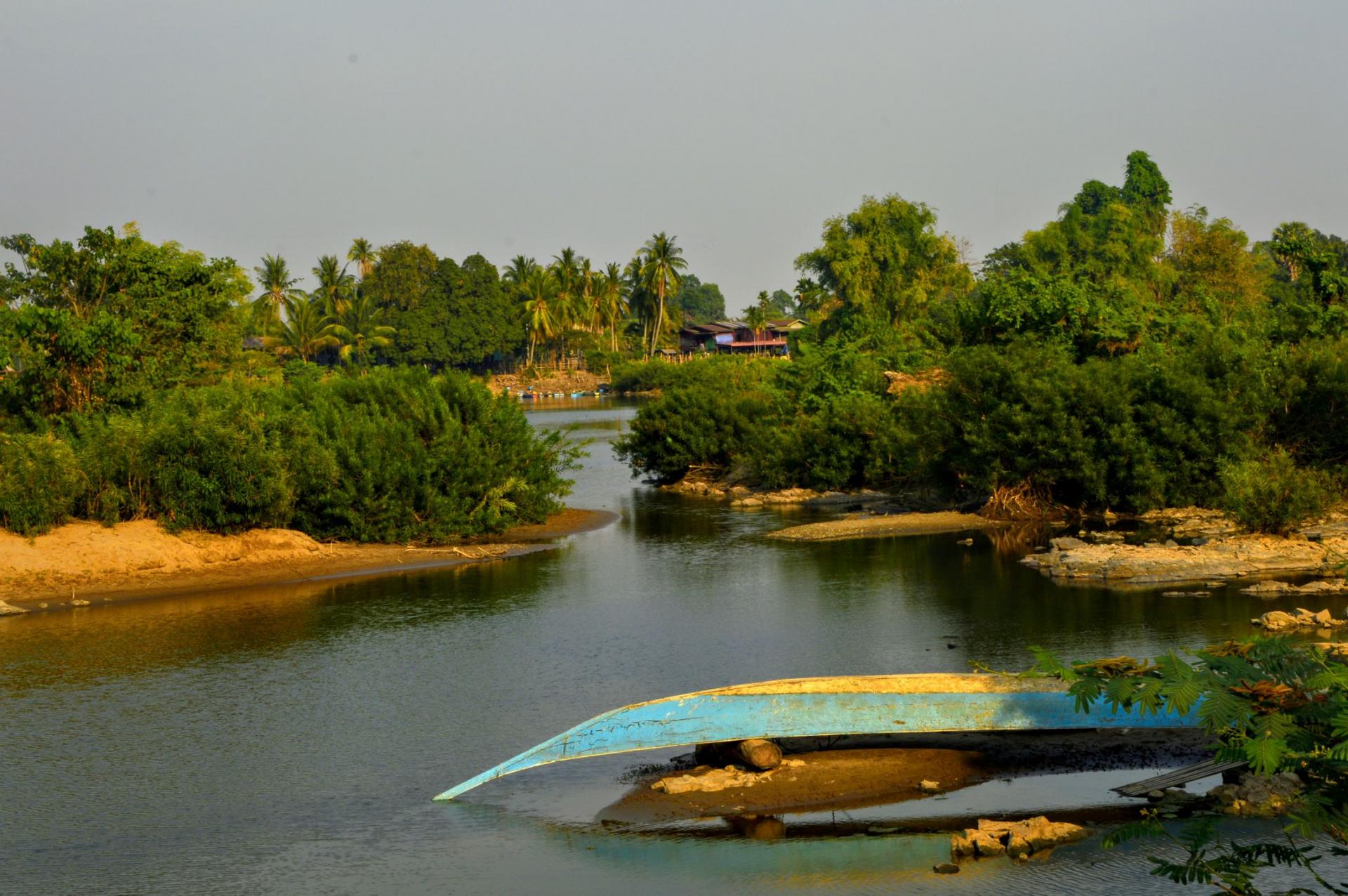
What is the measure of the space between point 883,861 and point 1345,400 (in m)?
23.3

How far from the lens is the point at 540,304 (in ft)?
368

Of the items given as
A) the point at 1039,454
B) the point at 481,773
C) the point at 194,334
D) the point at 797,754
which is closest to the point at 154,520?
the point at 194,334

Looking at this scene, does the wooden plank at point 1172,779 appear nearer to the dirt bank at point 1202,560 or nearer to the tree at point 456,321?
the dirt bank at point 1202,560

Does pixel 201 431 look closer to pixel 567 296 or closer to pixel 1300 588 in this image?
pixel 1300 588

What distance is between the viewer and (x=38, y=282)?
1195 inches

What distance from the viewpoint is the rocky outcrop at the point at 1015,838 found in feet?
34.2

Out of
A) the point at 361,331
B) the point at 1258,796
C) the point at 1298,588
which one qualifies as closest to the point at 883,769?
the point at 1258,796

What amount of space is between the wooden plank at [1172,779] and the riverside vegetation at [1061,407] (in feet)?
44.6

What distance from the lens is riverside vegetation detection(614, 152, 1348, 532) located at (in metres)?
29.3

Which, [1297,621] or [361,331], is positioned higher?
[361,331]

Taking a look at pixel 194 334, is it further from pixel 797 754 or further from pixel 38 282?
pixel 797 754

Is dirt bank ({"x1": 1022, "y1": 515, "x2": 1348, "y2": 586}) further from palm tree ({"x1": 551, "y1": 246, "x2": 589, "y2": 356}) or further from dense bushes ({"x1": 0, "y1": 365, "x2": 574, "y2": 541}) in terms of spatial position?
palm tree ({"x1": 551, "y1": 246, "x2": 589, "y2": 356})

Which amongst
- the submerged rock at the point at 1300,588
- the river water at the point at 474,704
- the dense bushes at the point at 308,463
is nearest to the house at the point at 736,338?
the dense bushes at the point at 308,463

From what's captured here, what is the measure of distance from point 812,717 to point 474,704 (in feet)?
18.1
